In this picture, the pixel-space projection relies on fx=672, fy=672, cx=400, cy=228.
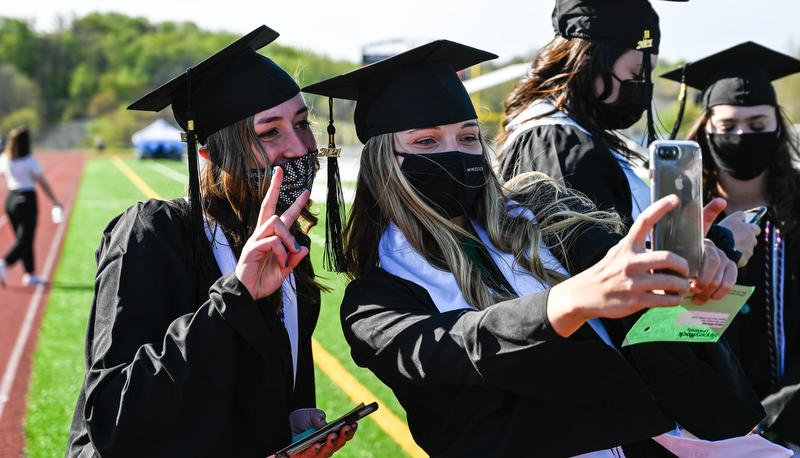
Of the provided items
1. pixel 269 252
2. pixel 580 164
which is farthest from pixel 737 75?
pixel 269 252

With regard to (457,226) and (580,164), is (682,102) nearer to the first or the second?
(580,164)

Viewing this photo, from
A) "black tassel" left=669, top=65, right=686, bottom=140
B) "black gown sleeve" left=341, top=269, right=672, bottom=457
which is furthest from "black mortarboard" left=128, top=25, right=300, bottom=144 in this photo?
"black tassel" left=669, top=65, right=686, bottom=140

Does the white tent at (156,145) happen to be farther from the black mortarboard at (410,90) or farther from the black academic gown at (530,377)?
the black academic gown at (530,377)

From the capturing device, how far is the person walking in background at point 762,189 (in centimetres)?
321

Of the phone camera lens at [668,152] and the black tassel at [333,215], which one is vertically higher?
the phone camera lens at [668,152]

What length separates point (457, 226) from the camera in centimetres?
222

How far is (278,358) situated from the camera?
2.08 meters

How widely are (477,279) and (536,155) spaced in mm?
990

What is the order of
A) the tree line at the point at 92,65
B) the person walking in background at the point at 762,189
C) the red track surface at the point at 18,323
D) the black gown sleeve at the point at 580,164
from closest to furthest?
the black gown sleeve at the point at 580,164 < the person walking in background at the point at 762,189 < the red track surface at the point at 18,323 < the tree line at the point at 92,65

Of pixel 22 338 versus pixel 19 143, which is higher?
pixel 19 143

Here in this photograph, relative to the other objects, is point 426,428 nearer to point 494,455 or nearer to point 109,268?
point 494,455

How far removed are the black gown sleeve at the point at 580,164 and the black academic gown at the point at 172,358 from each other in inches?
51.0

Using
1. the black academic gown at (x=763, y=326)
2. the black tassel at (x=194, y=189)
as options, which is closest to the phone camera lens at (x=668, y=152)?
the black tassel at (x=194, y=189)

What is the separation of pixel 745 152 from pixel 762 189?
272 millimetres
